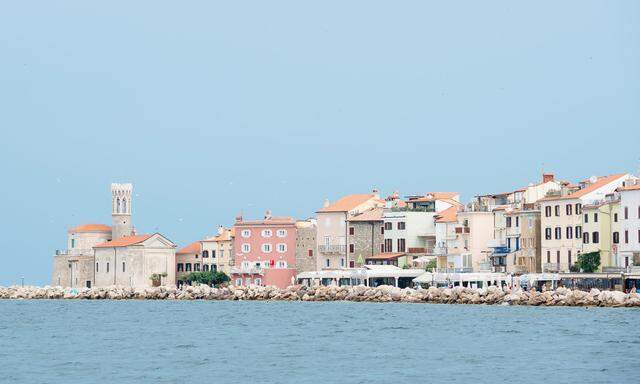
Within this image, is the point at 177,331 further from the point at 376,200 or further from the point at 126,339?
the point at 376,200

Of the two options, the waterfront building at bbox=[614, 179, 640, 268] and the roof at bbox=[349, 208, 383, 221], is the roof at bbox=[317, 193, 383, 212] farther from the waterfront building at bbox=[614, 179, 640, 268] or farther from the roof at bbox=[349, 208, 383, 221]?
the waterfront building at bbox=[614, 179, 640, 268]

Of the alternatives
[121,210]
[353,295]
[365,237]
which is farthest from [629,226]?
[121,210]

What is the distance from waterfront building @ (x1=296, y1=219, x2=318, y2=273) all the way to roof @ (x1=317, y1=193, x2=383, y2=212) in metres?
1.74

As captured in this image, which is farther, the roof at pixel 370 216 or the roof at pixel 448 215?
the roof at pixel 370 216

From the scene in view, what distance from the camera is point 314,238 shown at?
308 feet

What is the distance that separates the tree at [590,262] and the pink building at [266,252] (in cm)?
2579

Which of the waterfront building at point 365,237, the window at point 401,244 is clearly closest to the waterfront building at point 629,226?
the window at point 401,244

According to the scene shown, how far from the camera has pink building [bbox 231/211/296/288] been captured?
9444 centimetres

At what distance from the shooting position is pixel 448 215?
84.6m

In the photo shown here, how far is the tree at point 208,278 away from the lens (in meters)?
98.9

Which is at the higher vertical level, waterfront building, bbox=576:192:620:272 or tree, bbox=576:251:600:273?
waterfront building, bbox=576:192:620:272

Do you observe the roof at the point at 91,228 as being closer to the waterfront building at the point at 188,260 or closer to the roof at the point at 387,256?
the waterfront building at the point at 188,260

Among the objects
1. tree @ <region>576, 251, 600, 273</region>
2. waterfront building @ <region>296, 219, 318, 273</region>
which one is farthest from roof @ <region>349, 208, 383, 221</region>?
tree @ <region>576, 251, 600, 273</region>

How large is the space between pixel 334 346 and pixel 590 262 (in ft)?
96.8
